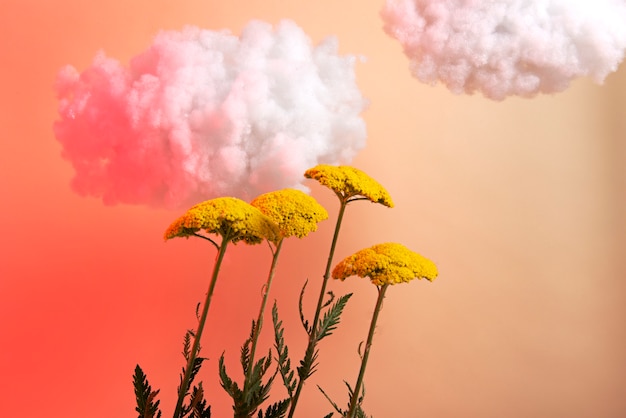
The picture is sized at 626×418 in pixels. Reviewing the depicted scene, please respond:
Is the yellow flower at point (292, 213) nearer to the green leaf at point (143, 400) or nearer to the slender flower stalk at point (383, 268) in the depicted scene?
the slender flower stalk at point (383, 268)

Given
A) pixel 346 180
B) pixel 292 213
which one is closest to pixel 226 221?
pixel 292 213

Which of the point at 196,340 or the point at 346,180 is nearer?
the point at 196,340

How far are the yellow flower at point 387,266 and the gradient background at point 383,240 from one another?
72cm

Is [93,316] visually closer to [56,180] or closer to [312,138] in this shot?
[56,180]

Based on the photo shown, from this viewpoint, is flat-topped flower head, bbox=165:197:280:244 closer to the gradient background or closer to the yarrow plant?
the yarrow plant

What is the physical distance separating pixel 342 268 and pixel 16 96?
1300mm

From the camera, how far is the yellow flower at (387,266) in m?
1.25

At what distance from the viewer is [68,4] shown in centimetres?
209

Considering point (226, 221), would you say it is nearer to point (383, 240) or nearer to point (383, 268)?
point (383, 268)

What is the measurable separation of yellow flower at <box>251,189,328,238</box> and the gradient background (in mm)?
723

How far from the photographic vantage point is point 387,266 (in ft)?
4.09

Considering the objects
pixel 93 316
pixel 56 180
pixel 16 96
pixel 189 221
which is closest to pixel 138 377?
pixel 189 221

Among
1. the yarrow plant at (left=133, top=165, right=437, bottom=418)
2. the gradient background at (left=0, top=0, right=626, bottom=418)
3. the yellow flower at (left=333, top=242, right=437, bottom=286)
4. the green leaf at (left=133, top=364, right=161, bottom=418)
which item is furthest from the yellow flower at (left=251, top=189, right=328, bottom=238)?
the gradient background at (left=0, top=0, right=626, bottom=418)

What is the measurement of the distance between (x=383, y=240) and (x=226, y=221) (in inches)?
36.4
